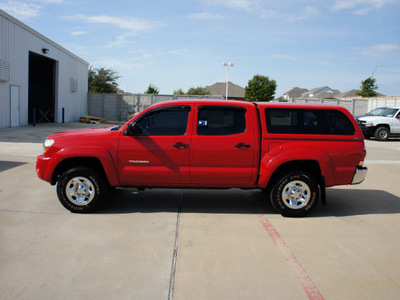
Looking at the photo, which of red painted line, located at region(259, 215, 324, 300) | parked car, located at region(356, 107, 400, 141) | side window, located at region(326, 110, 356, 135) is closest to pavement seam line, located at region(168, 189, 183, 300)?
red painted line, located at region(259, 215, 324, 300)

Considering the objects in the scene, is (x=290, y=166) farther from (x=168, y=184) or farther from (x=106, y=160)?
(x=106, y=160)

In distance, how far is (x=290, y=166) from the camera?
585cm

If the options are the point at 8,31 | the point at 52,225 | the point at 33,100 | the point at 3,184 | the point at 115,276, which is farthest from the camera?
the point at 33,100

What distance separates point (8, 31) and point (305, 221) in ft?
63.8

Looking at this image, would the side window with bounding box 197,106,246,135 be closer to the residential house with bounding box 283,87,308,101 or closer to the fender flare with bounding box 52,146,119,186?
the fender flare with bounding box 52,146,119,186

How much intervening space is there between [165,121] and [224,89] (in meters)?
85.1

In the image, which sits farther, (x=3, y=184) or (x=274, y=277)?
(x=3, y=184)

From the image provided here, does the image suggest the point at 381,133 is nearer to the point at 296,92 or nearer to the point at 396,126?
the point at 396,126

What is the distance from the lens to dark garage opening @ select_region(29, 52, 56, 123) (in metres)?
27.2

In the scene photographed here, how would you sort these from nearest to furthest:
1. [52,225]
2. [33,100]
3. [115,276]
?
1. [115,276]
2. [52,225]
3. [33,100]

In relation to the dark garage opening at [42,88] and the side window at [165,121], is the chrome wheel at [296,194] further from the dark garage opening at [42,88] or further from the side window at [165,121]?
the dark garage opening at [42,88]

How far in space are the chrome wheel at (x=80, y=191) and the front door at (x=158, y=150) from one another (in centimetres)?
51

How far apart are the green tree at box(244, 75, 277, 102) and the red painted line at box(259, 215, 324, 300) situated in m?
60.6

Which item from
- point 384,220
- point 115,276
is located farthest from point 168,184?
point 384,220
